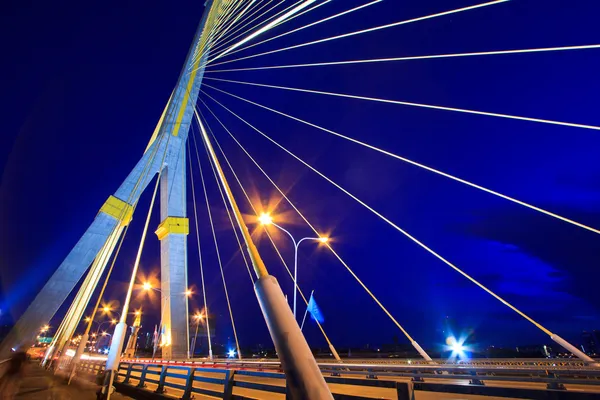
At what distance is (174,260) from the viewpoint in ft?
56.0

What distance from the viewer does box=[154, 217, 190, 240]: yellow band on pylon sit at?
683 inches

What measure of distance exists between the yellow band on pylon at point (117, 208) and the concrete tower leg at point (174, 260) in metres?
1.95

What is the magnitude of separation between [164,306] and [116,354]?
8639mm

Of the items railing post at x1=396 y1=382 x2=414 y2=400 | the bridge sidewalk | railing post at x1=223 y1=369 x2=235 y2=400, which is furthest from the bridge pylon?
railing post at x1=396 y1=382 x2=414 y2=400

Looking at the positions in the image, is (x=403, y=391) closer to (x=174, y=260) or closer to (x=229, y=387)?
(x=229, y=387)

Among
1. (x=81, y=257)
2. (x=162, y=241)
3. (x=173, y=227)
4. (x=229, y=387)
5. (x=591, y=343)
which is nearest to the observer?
(x=229, y=387)

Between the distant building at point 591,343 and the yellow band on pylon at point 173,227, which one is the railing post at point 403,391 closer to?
the yellow band on pylon at point 173,227

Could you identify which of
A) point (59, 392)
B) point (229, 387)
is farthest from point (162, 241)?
point (229, 387)

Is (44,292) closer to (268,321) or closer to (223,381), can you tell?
(223,381)

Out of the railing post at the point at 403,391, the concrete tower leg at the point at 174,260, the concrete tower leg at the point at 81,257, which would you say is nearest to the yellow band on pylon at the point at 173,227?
the concrete tower leg at the point at 174,260

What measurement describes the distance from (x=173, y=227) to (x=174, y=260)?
1834mm

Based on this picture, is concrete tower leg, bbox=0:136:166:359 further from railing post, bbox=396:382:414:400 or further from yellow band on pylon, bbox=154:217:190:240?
railing post, bbox=396:382:414:400

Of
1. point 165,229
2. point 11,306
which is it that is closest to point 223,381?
point 165,229

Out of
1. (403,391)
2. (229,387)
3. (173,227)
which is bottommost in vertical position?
(229,387)
